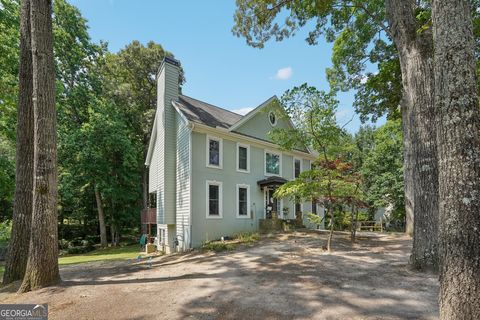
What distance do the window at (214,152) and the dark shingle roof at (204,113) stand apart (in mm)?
757

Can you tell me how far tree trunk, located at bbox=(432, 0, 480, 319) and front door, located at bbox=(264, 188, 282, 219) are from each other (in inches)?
532

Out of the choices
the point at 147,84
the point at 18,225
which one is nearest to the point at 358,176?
the point at 18,225

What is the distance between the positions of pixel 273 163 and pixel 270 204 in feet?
8.09

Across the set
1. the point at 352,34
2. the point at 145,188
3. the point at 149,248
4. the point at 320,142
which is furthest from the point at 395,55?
the point at 145,188

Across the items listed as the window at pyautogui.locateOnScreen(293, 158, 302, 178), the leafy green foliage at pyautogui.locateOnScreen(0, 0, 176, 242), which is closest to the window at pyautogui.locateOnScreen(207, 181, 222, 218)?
the window at pyautogui.locateOnScreen(293, 158, 302, 178)

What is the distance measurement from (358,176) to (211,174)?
262 inches

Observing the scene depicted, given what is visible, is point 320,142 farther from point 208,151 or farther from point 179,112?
point 179,112

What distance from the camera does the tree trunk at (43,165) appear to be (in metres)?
6.09

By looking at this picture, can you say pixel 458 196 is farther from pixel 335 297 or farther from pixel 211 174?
pixel 211 174

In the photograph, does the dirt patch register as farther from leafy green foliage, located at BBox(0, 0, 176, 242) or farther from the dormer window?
leafy green foliage, located at BBox(0, 0, 176, 242)

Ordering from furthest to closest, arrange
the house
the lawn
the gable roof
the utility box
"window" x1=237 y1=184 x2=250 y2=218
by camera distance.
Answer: "window" x1=237 y1=184 x2=250 y2=218, the utility box, the lawn, the gable roof, the house

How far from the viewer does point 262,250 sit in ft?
32.8

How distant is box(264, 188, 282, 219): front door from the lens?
16.2m

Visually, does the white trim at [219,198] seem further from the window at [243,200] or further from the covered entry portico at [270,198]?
the covered entry portico at [270,198]
